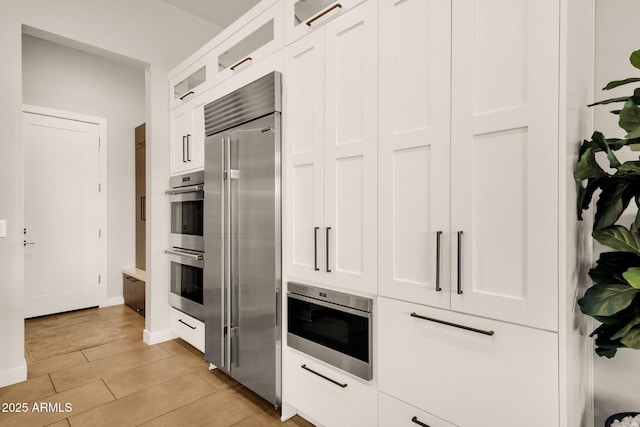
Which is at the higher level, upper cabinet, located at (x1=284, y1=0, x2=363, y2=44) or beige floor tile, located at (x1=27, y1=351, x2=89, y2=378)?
upper cabinet, located at (x1=284, y1=0, x2=363, y2=44)

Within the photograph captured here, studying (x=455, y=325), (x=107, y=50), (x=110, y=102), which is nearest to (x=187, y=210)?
(x=107, y=50)

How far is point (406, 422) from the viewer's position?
146 cm

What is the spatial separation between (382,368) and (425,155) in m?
0.98

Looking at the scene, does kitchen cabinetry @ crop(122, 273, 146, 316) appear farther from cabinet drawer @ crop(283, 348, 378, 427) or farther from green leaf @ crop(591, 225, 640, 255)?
green leaf @ crop(591, 225, 640, 255)

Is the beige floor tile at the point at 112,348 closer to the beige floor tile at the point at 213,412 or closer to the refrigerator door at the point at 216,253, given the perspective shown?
the refrigerator door at the point at 216,253

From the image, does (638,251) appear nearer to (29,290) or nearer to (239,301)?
(239,301)

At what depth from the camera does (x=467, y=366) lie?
1.27 meters

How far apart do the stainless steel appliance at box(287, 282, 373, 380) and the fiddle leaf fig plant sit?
0.86 m

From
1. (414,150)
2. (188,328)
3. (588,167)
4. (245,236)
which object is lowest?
(188,328)

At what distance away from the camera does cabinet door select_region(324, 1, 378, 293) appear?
156cm

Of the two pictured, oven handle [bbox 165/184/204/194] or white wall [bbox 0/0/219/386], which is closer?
white wall [bbox 0/0/219/386]

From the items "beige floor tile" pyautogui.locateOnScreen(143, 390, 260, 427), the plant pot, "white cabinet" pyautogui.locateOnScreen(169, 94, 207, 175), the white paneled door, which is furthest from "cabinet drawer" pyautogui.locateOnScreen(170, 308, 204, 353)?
the plant pot

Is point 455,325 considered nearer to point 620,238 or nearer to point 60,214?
point 620,238

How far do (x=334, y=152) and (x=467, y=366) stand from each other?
1.12m
